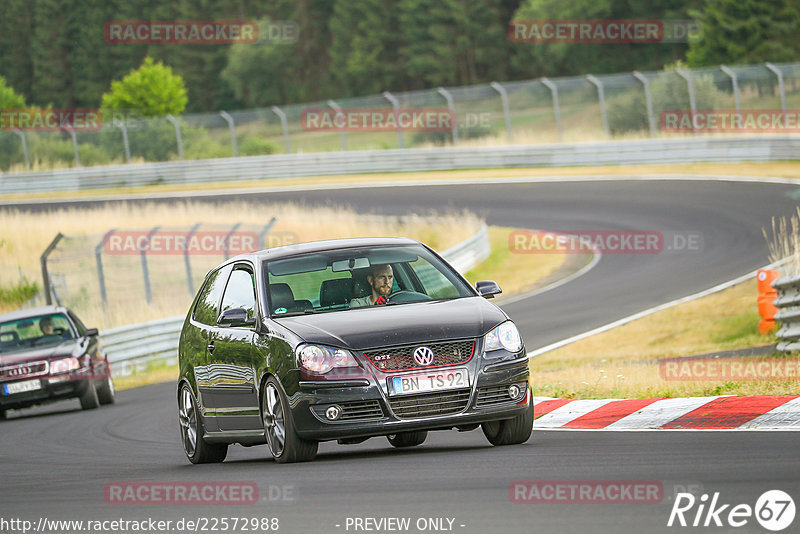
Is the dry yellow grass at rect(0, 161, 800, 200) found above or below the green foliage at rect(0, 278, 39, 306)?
above

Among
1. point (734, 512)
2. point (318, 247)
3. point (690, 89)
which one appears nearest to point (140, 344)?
point (318, 247)

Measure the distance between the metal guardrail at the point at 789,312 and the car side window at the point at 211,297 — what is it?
6988mm

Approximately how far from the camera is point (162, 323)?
77.5 ft

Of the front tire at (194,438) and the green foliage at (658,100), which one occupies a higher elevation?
the green foliage at (658,100)

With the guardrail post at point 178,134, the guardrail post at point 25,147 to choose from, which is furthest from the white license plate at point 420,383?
the guardrail post at point 25,147

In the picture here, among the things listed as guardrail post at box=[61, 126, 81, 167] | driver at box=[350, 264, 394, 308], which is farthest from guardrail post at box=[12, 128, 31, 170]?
driver at box=[350, 264, 394, 308]

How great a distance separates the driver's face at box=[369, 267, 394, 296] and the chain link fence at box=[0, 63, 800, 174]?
31.9 metres

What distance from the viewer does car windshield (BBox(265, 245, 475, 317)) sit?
374 inches

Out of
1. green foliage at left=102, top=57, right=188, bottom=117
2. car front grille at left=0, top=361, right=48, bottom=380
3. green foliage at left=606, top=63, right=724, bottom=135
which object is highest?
green foliage at left=102, top=57, right=188, bottom=117

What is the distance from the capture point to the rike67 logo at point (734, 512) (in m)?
5.66

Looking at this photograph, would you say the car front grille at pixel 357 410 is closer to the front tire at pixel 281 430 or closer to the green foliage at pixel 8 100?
the front tire at pixel 281 430

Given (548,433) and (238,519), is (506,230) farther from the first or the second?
(238,519)

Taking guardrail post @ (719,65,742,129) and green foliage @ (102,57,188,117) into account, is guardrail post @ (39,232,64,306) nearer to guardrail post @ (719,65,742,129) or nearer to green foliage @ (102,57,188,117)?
guardrail post @ (719,65,742,129)

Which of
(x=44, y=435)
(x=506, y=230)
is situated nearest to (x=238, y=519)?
(x=44, y=435)
